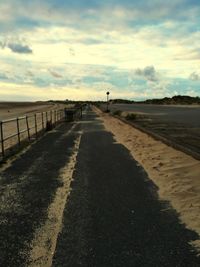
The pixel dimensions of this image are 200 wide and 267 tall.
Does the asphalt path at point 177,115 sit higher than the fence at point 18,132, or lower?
lower

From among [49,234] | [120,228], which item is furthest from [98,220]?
[49,234]

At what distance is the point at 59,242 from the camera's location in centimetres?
521

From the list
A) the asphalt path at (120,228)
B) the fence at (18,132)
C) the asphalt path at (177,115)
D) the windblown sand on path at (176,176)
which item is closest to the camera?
the asphalt path at (120,228)

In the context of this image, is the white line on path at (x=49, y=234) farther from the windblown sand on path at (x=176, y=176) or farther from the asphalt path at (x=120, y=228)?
the windblown sand on path at (x=176, y=176)

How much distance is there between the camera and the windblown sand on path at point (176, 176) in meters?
6.61

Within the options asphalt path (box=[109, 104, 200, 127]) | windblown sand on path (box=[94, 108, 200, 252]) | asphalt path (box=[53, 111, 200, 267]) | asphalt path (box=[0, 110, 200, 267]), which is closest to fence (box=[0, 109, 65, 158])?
asphalt path (box=[0, 110, 200, 267])

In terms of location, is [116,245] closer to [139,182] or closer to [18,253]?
[18,253]

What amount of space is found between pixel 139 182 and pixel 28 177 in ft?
8.47

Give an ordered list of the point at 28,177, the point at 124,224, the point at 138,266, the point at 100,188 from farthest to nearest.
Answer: the point at 28,177 → the point at 100,188 → the point at 124,224 → the point at 138,266

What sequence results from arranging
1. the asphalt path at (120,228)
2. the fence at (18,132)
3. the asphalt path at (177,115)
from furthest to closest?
the asphalt path at (177,115) < the fence at (18,132) < the asphalt path at (120,228)

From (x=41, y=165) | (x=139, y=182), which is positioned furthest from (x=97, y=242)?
(x=41, y=165)

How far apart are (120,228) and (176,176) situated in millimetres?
4132

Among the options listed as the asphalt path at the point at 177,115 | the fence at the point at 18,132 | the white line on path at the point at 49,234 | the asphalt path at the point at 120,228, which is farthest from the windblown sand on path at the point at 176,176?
the asphalt path at the point at 177,115

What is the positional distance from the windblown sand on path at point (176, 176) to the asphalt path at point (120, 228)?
186mm
